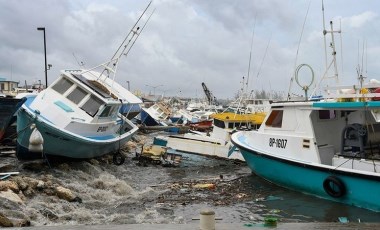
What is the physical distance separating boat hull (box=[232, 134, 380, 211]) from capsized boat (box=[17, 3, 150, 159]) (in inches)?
236

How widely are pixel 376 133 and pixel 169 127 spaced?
3256 cm

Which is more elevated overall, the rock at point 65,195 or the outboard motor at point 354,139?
the outboard motor at point 354,139

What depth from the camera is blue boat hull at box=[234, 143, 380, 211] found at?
1023 centimetres

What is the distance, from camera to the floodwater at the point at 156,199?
382 inches

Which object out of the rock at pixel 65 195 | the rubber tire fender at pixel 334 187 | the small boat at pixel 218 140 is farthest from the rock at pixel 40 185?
the small boat at pixel 218 140

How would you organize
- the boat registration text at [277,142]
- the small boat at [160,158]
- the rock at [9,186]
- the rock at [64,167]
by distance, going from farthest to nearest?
the small boat at [160,158] < the rock at [64,167] < the boat registration text at [277,142] < the rock at [9,186]

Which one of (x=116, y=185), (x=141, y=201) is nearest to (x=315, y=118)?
(x=141, y=201)

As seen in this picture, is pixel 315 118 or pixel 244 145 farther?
pixel 244 145

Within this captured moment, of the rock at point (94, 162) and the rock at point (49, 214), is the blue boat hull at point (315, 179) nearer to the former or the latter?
the rock at point (94, 162)

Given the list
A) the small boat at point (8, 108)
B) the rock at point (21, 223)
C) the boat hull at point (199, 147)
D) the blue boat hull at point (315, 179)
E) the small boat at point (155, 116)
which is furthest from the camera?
the small boat at point (155, 116)

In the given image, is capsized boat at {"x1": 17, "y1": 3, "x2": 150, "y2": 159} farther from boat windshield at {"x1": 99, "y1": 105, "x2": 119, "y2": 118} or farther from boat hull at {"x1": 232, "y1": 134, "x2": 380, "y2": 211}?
boat hull at {"x1": 232, "y1": 134, "x2": 380, "y2": 211}

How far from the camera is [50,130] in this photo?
13867 millimetres

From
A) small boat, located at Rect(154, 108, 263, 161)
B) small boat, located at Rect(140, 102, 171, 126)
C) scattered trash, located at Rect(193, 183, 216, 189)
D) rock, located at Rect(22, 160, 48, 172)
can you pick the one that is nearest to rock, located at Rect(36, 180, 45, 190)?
rock, located at Rect(22, 160, 48, 172)

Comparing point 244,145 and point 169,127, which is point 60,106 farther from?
point 169,127
